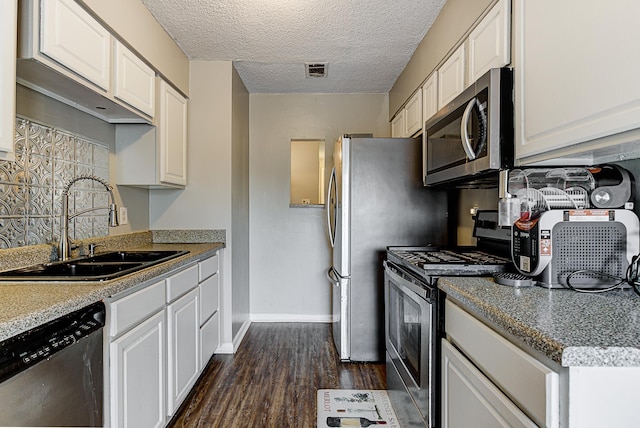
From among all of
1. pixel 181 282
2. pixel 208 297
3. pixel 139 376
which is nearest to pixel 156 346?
pixel 139 376

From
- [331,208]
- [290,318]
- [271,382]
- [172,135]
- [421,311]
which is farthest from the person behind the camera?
[290,318]

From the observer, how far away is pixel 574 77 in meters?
1.13

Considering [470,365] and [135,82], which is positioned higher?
[135,82]

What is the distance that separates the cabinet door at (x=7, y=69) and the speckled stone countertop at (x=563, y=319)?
5.36 feet

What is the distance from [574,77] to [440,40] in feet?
4.75

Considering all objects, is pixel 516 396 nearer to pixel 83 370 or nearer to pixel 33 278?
pixel 83 370

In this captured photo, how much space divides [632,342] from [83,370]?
1.50 m

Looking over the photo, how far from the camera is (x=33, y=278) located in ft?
4.81

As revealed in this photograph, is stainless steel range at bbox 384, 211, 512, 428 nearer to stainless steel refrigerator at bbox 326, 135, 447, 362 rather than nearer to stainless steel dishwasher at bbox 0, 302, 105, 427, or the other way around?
stainless steel refrigerator at bbox 326, 135, 447, 362

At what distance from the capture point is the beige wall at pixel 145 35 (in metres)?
1.91

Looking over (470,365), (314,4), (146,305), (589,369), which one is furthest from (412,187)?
(589,369)

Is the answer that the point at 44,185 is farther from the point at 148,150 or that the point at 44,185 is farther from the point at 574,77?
the point at 574,77

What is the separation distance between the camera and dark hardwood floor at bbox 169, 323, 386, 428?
2.12 metres

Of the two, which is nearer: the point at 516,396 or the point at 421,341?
the point at 516,396
